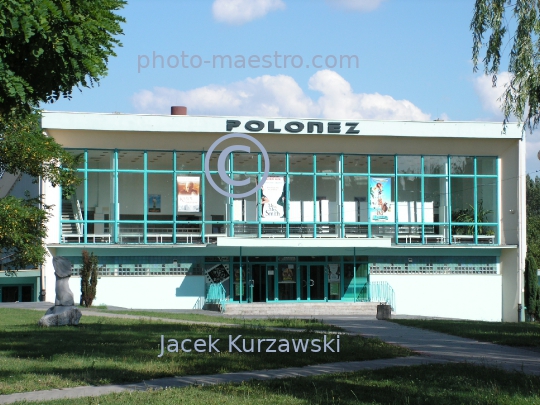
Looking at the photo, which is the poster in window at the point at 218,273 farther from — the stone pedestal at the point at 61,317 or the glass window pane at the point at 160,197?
the stone pedestal at the point at 61,317

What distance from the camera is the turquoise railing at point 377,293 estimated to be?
38562 mm

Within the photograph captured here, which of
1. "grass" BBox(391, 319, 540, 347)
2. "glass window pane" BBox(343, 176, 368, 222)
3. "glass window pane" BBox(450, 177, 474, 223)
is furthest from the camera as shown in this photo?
"glass window pane" BBox(450, 177, 474, 223)

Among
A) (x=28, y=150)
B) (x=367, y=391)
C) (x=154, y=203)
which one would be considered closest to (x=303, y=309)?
(x=154, y=203)

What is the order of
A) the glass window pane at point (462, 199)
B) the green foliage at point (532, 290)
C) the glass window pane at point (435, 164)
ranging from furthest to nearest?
1. the glass window pane at point (462, 199)
2. the glass window pane at point (435, 164)
3. the green foliage at point (532, 290)

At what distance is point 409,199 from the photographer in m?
40.8

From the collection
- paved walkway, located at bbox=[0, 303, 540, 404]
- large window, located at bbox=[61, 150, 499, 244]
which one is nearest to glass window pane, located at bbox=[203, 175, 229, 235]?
large window, located at bbox=[61, 150, 499, 244]

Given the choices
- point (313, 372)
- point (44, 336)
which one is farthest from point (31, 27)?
point (44, 336)

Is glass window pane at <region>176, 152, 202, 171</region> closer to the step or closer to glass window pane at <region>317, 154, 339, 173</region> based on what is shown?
glass window pane at <region>317, 154, 339, 173</region>

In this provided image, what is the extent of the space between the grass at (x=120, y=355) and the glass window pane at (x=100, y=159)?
1824cm

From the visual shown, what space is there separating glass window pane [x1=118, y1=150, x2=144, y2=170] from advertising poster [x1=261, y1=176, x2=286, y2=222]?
21.8 ft

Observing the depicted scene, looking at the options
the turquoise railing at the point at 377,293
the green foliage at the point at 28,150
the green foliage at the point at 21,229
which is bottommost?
the turquoise railing at the point at 377,293

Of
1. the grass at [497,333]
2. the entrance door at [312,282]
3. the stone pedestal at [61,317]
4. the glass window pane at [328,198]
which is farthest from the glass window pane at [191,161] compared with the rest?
the stone pedestal at [61,317]

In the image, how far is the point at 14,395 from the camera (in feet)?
34.6

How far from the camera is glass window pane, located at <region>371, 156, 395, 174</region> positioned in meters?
40.0
